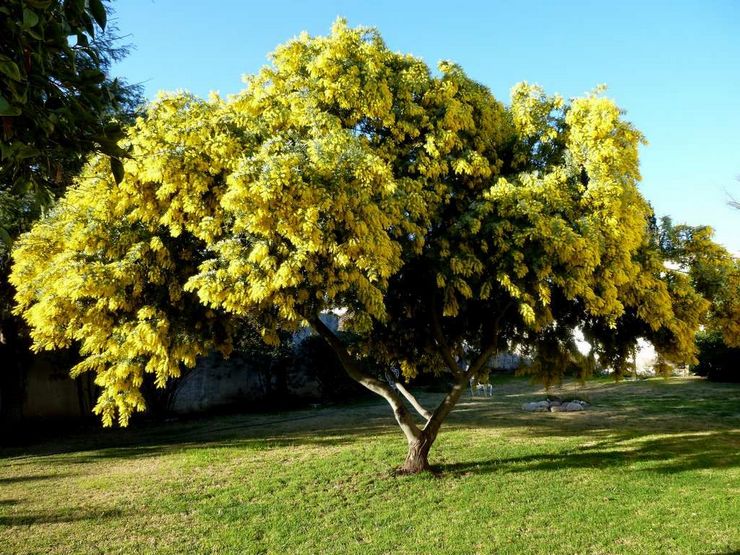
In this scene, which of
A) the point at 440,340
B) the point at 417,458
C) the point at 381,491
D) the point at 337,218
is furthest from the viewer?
the point at 440,340

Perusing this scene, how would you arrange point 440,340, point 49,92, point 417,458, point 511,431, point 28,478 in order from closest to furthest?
point 49,92 < point 417,458 < point 440,340 < point 28,478 < point 511,431

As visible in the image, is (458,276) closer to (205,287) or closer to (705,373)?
(205,287)

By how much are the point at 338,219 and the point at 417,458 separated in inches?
219

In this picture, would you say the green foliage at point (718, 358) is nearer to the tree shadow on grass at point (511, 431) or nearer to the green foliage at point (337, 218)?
the tree shadow on grass at point (511, 431)

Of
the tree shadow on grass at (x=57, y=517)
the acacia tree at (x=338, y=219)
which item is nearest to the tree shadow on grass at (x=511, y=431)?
the acacia tree at (x=338, y=219)

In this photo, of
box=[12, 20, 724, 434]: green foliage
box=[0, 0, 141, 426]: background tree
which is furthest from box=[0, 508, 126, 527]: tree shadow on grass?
box=[0, 0, 141, 426]: background tree

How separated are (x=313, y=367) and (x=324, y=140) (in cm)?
1859

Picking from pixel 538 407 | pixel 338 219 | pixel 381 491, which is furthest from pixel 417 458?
pixel 538 407

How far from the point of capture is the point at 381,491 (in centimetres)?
983

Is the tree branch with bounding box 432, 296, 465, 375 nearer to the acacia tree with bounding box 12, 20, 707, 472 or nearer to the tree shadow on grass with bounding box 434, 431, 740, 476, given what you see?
the acacia tree with bounding box 12, 20, 707, 472

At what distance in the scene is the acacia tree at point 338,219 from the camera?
301 inches

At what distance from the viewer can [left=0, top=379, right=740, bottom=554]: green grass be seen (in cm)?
751

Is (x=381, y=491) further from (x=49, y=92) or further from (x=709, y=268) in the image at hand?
(x=49, y=92)

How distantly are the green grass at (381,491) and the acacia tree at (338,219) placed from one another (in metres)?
1.76
